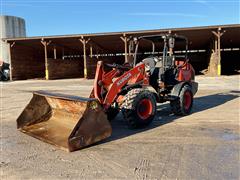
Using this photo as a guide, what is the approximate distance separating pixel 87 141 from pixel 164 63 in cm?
323

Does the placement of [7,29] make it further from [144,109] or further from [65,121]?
[144,109]

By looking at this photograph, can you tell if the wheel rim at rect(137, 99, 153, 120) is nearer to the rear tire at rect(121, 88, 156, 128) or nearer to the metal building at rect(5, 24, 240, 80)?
the rear tire at rect(121, 88, 156, 128)

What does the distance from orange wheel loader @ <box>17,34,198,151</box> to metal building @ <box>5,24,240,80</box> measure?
487 inches

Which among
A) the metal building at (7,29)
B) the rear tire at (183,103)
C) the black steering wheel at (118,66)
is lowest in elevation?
the rear tire at (183,103)

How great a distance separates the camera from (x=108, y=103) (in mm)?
5141

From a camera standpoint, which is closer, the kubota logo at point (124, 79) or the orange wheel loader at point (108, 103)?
the orange wheel loader at point (108, 103)

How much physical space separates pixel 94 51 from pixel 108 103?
27.7 metres

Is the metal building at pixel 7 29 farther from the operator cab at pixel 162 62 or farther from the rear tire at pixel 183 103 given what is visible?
the rear tire at pixel 183 103

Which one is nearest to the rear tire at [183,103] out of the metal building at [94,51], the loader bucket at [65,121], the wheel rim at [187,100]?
the wheel rim at [187,100]

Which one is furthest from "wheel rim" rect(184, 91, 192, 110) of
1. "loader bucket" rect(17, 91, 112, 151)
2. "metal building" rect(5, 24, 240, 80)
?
"metal building" rect(5, 24, 240, 80)

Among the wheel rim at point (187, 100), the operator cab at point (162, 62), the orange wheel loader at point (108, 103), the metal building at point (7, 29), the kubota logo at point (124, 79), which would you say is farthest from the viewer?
the metal building at point (7, 29)

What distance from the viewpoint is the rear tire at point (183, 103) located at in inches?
257

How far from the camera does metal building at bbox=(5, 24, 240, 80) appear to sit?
2155cm

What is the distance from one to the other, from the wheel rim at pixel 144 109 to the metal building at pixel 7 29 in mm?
31666
